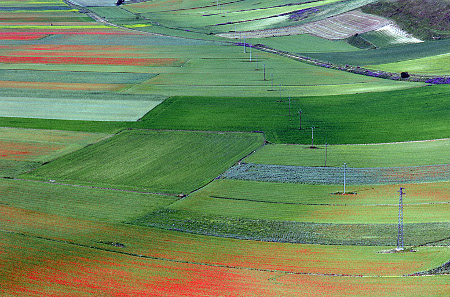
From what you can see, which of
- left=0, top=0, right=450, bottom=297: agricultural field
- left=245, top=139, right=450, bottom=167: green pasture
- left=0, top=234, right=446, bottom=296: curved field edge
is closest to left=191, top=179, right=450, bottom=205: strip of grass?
left=0, top=0, right=450, bottom=297: agricultural field

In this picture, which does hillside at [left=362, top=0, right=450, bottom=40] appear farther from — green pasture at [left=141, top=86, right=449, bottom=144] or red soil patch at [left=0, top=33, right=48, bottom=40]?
red soil patch at [left=0, top=33, right=48, bottom=40]

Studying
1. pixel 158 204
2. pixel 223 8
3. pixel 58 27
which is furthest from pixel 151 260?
pixel 223 8

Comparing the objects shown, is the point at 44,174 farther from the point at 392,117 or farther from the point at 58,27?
the point at 58,27

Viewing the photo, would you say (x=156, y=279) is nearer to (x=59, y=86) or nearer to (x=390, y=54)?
(x=59, y=86)

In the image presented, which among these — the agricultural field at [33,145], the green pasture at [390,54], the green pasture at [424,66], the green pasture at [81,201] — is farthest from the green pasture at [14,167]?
the green pasture at [390,54]

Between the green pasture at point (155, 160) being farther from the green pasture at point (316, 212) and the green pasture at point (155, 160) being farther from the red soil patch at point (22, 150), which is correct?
the green pasture at point (316, 212)
